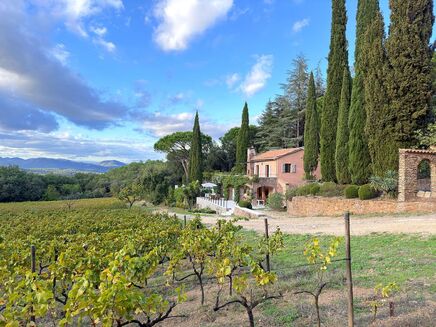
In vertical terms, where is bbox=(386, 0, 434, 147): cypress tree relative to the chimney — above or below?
above

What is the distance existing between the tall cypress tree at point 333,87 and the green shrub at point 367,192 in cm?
571

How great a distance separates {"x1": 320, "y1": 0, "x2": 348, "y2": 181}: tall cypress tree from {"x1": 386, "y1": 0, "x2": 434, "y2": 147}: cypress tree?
20.5ft

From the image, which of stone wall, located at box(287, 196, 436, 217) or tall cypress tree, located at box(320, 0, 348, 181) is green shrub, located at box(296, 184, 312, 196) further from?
tall cypress tree, located at box(320, 0, 348, 181)

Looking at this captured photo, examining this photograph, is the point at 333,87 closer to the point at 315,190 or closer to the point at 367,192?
the point at 315,190

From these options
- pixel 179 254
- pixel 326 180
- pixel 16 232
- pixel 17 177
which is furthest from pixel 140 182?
pixel 179 254

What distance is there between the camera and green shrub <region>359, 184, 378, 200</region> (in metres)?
15.1

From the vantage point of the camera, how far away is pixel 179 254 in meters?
4.66

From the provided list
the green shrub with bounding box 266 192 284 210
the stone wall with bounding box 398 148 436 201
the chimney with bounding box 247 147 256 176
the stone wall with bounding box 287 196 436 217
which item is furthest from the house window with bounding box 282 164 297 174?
the stone wall with bounding box 398 148 436 201

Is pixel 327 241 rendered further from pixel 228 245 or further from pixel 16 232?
pixel 16 232

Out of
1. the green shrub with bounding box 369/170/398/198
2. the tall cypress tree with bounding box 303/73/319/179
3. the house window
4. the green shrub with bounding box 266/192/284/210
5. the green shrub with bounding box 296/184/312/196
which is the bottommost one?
the green shrub with bounding box 266/192/284/210

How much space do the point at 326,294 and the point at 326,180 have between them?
691 inches

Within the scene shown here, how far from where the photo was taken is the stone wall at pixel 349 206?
43.4ft

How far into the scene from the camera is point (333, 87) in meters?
21.9

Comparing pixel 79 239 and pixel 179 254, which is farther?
pixel 79 239
